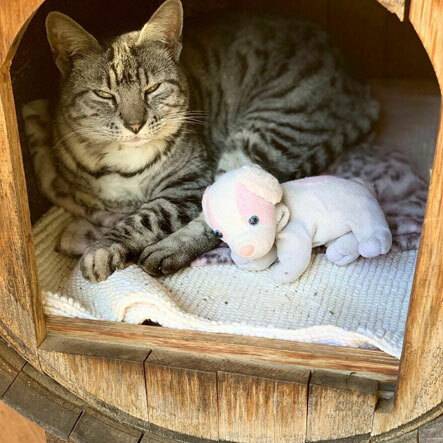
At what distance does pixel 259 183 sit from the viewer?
136 cm

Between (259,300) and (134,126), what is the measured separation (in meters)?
0.47

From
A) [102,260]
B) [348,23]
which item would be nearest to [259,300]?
[102,260]

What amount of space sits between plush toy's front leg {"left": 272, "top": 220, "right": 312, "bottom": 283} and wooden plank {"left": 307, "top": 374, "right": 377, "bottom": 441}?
0.31m

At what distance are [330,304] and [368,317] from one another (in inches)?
3.6

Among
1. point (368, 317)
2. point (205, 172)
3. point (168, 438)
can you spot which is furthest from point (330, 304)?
point (205, 172)

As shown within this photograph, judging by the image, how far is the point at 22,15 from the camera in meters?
1.03

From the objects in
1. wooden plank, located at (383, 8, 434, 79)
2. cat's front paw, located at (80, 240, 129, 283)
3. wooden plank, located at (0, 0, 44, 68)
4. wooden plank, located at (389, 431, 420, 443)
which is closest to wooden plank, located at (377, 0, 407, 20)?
wooden plank, located at (0, 0, 44, 68)

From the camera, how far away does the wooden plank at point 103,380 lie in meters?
1.26

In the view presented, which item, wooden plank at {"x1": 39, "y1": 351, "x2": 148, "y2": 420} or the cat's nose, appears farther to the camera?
the cat's nose

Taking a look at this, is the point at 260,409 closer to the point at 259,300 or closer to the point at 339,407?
the point at 339,407

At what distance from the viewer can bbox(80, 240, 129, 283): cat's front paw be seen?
1.46m

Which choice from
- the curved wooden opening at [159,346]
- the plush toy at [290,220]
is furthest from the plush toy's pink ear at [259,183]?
the curved wooden opening at [159,346]

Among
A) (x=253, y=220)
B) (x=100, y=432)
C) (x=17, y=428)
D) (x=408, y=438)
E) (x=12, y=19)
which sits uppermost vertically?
(x=12, y=19)

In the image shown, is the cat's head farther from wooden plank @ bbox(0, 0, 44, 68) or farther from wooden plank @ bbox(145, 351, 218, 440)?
wooden plank @ bbox(145, 351, 218, 440)
